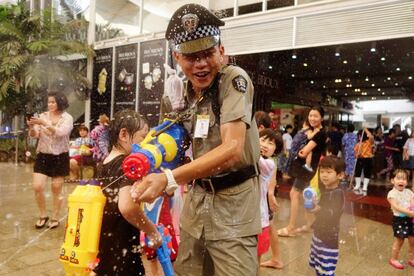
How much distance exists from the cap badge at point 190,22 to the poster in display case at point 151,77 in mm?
9330

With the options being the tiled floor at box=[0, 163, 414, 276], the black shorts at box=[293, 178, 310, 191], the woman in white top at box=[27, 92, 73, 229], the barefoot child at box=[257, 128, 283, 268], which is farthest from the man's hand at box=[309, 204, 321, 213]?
the woman in white top at box=[27, 92, 73, 229]

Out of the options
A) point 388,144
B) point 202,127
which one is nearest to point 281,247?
point 202,127

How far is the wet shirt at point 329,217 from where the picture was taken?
3.21 meters

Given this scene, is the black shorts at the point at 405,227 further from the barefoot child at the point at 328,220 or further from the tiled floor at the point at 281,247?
the barefoot child at the point at 328,220

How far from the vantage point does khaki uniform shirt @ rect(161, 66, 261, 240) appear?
5.44 feet

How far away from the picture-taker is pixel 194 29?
1615 mm

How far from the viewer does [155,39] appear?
37.2ft

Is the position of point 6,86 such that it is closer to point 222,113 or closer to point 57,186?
point 57,186

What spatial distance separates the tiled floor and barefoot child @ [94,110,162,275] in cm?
165

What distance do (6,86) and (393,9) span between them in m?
10.7

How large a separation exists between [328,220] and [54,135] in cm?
357

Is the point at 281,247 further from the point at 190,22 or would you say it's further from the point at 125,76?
the point at 125,76

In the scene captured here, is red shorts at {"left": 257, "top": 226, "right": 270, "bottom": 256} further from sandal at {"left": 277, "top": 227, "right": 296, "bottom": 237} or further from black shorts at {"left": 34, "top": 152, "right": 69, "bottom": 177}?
black shorts at {"left": 34, "top": 152, "right": 69, "bottom": 177}

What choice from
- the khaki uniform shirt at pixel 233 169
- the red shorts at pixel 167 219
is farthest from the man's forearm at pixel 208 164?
the red shorts at pixel 167 219
